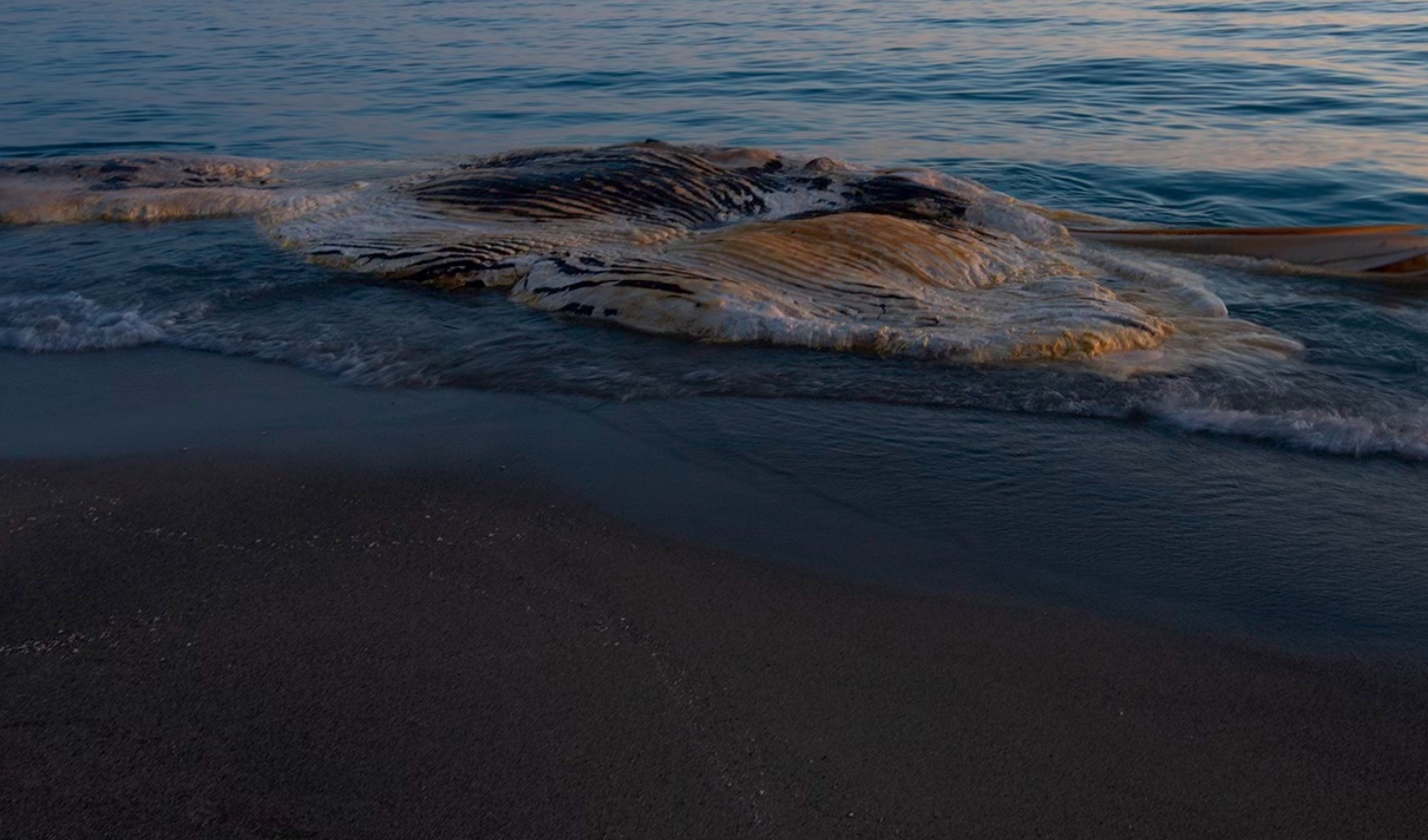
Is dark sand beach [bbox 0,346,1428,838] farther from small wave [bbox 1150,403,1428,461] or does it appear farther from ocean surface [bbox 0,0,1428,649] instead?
small wave [bbox 1150,403,1428,461]

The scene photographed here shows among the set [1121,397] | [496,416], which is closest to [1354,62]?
[1121,397]

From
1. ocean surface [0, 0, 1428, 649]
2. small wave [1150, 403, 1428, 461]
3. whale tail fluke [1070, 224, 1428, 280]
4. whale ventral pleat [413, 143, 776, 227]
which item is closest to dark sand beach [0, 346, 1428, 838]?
ocean surface [0, 0, 1428, 649]

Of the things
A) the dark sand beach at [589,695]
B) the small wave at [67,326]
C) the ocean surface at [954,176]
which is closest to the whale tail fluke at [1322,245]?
the ocean surface at [954,176]

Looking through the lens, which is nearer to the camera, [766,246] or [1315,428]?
[1315,428]

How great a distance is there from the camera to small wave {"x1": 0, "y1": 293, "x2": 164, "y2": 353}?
5289 mm

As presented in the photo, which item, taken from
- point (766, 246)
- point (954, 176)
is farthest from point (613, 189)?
point (954, 176)

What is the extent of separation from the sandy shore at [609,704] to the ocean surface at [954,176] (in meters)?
0.48

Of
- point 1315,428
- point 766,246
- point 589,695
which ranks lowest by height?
point 589,695

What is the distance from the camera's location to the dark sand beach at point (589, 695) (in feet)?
7.59

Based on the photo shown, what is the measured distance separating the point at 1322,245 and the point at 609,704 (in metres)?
5.35

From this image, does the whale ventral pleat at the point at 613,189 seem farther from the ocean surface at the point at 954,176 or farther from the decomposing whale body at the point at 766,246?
the ocean surface at the point at 954,176

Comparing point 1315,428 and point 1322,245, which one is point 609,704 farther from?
point 1322,245

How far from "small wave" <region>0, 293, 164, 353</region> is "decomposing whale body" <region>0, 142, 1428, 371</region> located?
120 cm

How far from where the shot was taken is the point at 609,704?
2611 millimetres
